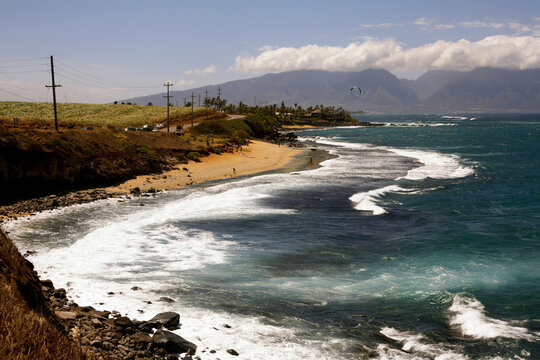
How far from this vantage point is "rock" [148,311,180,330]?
12586 mm

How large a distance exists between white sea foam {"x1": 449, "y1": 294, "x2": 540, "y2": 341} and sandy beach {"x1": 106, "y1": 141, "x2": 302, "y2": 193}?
93.2 feet

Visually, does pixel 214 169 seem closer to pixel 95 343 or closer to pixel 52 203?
pixel 52 203

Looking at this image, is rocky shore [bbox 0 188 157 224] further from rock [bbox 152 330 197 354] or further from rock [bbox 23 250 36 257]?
rock [bbox 152 330 197 354]

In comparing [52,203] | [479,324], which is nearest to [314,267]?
[479,324]

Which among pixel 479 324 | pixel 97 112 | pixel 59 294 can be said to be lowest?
pixel 479 324

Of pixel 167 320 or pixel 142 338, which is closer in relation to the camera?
pixel 142 338

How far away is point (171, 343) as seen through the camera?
11.4m

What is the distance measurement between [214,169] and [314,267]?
32.4 metres

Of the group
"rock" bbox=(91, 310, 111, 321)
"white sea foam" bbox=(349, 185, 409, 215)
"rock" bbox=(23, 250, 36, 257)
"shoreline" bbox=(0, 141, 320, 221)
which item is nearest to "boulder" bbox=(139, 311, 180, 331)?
"rock" bbox=(91, 310, 111, 321)

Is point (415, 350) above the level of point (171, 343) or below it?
below

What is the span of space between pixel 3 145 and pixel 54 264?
62.9 ft

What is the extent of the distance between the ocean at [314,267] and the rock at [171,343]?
362 millimetres

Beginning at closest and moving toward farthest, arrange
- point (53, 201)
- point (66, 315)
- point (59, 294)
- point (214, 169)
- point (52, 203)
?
point (66, 315), point (59, 294), point (52, 203), point (53, 201), point (214, 169)

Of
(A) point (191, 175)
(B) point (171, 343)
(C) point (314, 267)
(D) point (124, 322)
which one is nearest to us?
(B) point (171, 343)
